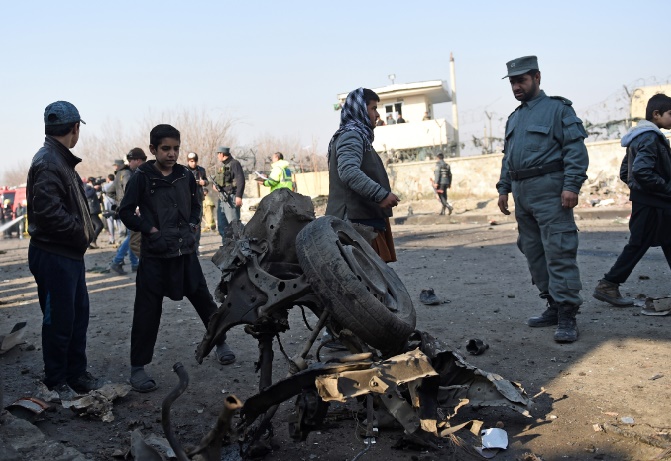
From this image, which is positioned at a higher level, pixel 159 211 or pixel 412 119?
pixel 412 119

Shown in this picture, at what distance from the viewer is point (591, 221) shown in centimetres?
1593

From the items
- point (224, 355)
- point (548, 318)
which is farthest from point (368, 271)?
point (548, 318)

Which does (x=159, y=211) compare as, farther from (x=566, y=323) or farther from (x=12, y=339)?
(x=566, y=323)

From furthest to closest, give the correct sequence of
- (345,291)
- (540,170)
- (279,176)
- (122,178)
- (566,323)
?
1. (279,176)
2. (122,178)
3. (540,170)
4. (566,323)
5. (345,291)

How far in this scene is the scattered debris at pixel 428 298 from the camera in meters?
6.62

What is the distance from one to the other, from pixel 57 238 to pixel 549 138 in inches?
144

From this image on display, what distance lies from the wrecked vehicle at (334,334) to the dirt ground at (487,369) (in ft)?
0.70

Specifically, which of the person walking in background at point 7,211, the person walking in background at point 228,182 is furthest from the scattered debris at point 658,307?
the person walking in background at point 7,211

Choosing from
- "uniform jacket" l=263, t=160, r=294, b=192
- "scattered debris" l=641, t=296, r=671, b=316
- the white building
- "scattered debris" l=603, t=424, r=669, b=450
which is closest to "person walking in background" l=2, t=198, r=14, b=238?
the white building

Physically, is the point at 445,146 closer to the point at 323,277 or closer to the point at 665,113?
the point at 665,113

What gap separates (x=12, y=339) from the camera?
545 cm

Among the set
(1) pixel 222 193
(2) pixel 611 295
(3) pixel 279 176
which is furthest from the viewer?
(1) pixel 222 193

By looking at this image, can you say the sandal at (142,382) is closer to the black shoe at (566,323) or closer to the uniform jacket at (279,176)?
the black shoe at (566,323)

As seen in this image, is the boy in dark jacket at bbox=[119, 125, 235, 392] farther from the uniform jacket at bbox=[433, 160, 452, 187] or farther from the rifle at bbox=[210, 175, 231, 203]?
the uniform jacket at bbox=[433, 160, 452, 187]
